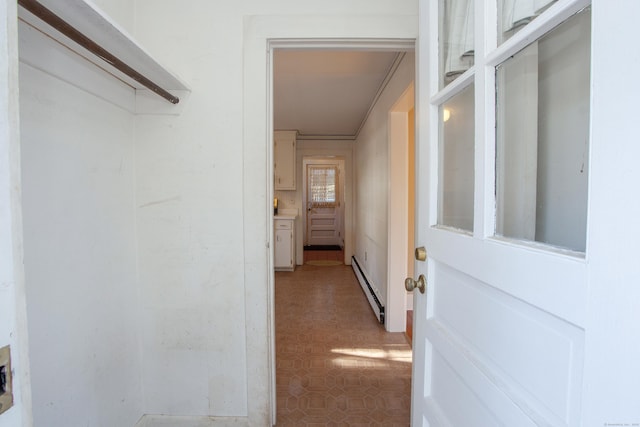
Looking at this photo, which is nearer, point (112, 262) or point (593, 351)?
point (593, 351)

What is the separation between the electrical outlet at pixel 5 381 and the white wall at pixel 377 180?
2.24 meters

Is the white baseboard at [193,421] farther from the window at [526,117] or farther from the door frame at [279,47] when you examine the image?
the window at [526,117]

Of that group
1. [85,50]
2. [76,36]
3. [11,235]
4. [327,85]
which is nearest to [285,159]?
[327,85]

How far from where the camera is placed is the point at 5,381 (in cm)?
45

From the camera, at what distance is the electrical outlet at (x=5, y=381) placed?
44 centimetres

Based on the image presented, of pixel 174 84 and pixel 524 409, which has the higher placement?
pixel 174 84

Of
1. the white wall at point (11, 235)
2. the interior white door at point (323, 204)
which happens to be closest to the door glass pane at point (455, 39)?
the white wall at point (11, 235)

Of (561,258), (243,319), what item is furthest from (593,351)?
(243,319)

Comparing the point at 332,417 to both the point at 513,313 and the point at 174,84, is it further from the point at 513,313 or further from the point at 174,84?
the point at 174,84

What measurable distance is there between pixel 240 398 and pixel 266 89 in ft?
5.02

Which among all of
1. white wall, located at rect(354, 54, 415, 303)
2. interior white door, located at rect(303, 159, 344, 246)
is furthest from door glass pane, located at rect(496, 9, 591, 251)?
interior white door, located at rect(303, 159, 344, 246)

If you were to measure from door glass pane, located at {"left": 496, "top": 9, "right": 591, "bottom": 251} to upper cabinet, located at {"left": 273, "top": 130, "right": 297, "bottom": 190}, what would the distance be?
447 cm

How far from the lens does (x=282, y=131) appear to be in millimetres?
4969

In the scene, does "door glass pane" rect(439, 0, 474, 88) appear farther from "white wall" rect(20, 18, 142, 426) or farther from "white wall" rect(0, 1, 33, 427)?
"white wall" rect(20, 18, 142, 426)
